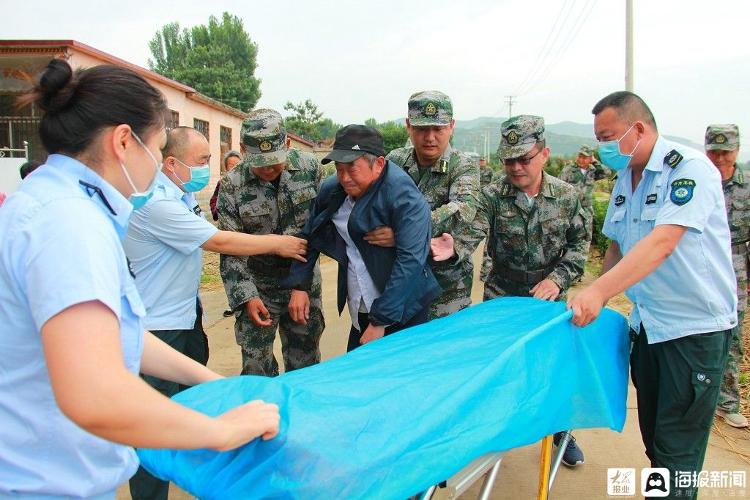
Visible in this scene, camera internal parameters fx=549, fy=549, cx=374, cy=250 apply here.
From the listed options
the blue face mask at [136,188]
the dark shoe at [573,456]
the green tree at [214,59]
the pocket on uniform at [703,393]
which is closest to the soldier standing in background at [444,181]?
the dark shoe at [573,456]

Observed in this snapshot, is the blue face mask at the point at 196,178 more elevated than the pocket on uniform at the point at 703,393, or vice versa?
the blue face mask at the point at 196,178

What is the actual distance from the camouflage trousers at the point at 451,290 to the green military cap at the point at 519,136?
29.4 inches

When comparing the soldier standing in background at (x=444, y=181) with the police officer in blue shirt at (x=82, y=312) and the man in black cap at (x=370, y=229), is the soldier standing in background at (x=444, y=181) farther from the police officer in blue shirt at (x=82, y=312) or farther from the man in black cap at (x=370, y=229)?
the police officer in blue shirt at (x=82, y=312)

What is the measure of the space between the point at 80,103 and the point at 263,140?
1961 mm

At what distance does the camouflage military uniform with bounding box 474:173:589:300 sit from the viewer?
3199 mm

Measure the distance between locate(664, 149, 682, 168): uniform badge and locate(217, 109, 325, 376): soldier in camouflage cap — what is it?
6.22 ft

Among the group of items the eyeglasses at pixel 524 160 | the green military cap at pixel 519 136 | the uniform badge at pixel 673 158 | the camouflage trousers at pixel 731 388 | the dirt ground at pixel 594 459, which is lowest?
the dirt ground at pixel 594 459

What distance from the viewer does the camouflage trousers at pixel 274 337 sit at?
3396mm

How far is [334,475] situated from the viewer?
1.26 metres

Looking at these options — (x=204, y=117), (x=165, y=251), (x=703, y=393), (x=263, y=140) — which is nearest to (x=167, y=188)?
(x=165, y=251)

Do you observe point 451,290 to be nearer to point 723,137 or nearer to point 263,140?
point 263,140

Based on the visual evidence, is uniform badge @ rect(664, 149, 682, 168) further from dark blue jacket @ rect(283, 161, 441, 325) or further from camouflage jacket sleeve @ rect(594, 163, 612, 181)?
camouflage jacket sleeve @ rect(594, 163, 612, 181)

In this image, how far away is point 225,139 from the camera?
19.4 meters

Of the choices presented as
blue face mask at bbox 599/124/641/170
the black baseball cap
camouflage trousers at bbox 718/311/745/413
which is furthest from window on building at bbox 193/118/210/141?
blue face mask at bbox 599/124/641/170
